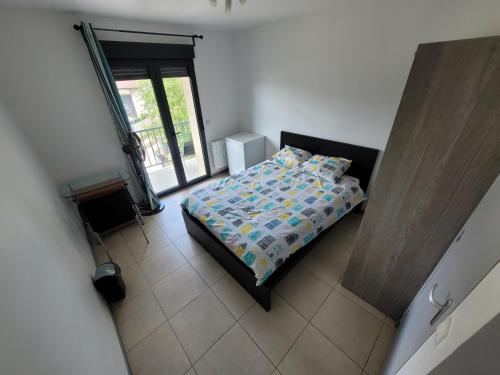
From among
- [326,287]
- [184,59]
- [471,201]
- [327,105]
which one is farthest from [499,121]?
[184,59]

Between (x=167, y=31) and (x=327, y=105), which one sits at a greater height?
(x=167, y=31)

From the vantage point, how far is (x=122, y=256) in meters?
2.39

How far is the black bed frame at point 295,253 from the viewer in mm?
1737

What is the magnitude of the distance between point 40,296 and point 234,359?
1.28 m

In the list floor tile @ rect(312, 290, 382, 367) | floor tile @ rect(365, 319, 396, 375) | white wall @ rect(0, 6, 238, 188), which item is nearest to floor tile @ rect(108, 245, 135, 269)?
white wall @ rect(0, 6, 238, 188)

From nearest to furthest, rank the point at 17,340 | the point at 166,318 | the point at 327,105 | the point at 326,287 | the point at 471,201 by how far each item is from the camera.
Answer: the point at 17,340 < the point at 471,201 < the point at 166,318 < the point at 326,287 < the point at 327,105

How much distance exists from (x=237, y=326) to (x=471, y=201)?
1803mm

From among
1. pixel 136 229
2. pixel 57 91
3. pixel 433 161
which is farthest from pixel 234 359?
pixel 57 91

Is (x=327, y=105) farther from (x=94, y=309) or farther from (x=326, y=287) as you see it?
(x=94, y=309)

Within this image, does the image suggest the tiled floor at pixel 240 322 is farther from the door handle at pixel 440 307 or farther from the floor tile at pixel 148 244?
the door handle at pixel 440 307

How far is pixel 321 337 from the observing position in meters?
1.57

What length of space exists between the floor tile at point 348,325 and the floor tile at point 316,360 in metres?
0.06

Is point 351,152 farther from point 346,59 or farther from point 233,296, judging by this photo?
point 233,296

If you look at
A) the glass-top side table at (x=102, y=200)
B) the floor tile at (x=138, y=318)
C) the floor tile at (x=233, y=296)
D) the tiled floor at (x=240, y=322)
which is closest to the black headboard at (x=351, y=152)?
the tiled floor at (x=240, y=322)
